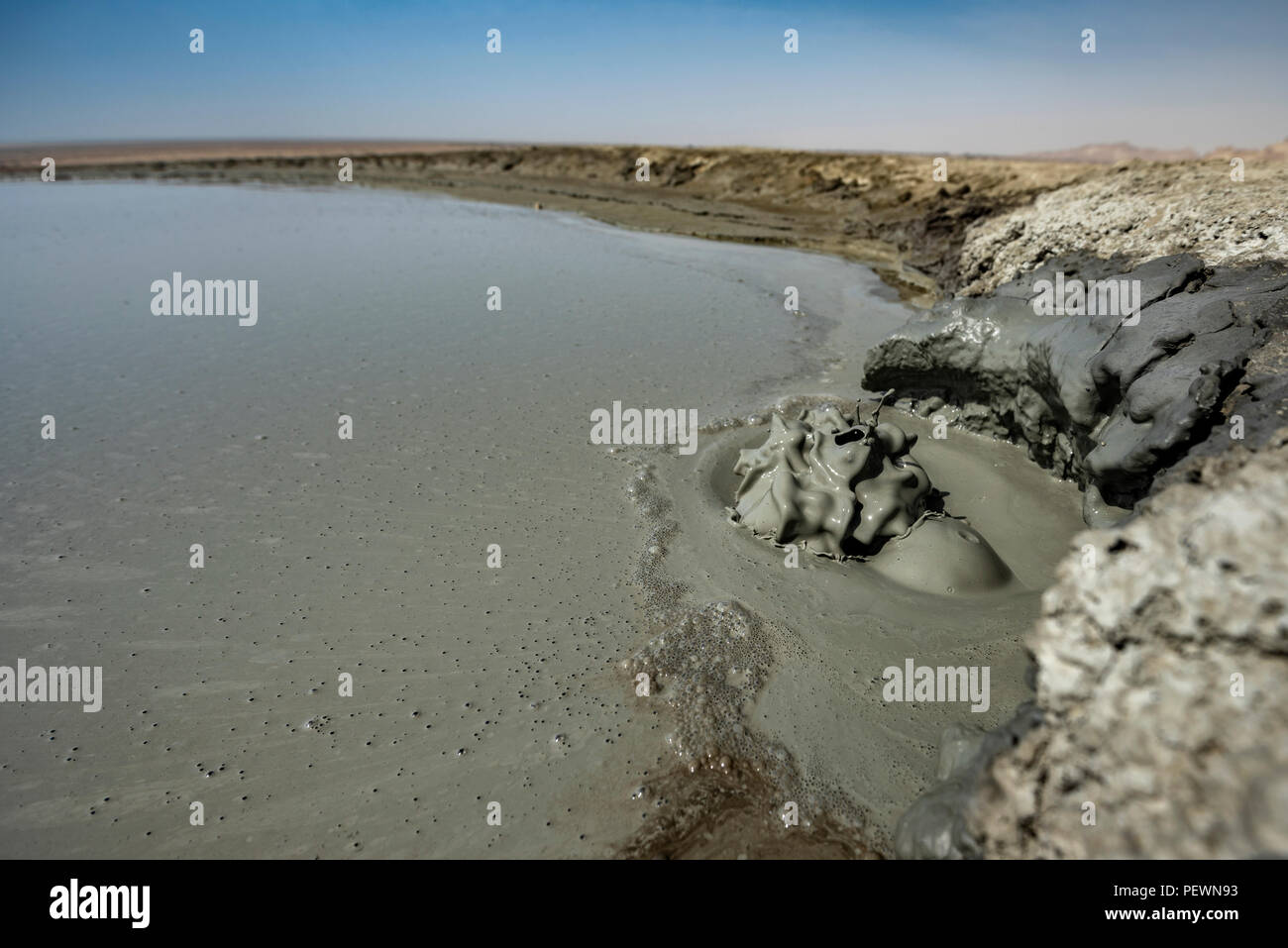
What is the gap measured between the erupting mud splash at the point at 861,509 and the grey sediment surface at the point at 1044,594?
14cm

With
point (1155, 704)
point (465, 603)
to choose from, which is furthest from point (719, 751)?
point (1155, 704)

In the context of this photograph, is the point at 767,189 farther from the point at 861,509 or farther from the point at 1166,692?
the point at 1166,692

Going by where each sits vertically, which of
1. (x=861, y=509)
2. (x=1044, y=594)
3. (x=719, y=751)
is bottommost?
(x=719, y=751)

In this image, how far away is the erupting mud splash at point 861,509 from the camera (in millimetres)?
4480

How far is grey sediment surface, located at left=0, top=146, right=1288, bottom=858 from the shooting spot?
5.74 feet

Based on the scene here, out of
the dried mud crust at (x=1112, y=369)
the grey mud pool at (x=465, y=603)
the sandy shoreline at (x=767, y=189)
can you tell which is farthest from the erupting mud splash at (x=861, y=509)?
the sandy shoreline at (x=767, y=189)

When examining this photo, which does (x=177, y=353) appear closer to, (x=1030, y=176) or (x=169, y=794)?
(x=169, y=794)

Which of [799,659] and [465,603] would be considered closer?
[799,659]

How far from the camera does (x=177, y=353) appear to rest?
27.6 feet

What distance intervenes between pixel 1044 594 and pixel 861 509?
247 cm

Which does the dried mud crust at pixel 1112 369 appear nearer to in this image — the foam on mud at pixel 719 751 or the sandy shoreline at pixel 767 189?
the foam on mud at pixel 719 751

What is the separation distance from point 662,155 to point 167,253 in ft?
72.2

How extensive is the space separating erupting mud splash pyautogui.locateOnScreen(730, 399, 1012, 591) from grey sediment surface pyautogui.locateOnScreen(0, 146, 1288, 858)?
0.45 feet

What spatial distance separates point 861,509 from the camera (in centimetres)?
473
